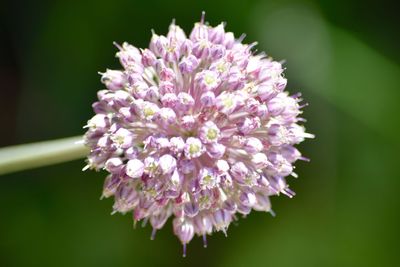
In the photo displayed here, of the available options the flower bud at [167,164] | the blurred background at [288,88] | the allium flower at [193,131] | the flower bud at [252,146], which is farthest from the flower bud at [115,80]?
the blurred background at [288,88]

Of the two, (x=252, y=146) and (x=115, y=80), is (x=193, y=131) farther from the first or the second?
(x=115, y=80)

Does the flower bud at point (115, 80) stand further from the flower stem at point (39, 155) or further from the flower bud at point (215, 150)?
the flower bud at point (215, 150)

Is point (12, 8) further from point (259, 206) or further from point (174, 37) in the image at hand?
point (259, 206)

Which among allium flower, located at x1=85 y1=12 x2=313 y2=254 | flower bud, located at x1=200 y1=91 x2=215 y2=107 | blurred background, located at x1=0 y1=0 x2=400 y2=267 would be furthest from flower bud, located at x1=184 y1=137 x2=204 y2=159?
Answer: blurred background, located at x1=0 y1=0 x2=400 y2=267

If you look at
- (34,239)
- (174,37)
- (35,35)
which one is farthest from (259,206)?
(35,35)

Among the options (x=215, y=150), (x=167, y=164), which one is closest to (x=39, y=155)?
(x=167, y=164)

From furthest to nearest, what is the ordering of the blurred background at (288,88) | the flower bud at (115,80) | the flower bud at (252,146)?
the blurred background at (288,88) → the flower bud at (115,80) → the flower bud at (252,146)

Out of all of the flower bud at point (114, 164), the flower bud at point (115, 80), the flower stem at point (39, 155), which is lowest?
the flower bud at point (114, 164)

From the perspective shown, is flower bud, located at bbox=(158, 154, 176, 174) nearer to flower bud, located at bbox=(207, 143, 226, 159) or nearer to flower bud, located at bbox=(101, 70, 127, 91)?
flower bud, located at bbox=(207, 143, 226, 159)
